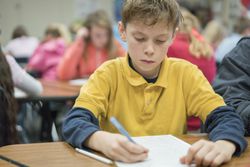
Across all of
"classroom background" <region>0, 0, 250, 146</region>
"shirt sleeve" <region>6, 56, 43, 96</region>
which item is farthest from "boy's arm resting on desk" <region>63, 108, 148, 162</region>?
"classroom background" <region>0, 0, 250, 146</region>

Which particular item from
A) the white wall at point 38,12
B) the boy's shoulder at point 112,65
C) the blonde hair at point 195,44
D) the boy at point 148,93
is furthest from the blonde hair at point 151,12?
the white wall at point 38,12

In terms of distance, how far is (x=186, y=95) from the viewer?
143 centimetres

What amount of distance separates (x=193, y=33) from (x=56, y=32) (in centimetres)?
320

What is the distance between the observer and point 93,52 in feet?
12.5

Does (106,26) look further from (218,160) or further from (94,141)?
(218,160)

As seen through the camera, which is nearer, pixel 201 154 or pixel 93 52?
pixel 201 154

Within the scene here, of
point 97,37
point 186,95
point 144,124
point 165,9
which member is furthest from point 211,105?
point 97,37

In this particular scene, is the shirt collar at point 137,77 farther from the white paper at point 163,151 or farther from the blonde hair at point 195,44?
the blonde hair at point 195,44

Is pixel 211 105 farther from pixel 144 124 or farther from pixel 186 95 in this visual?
pixel 144 124

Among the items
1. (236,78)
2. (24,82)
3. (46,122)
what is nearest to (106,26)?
(46,122)

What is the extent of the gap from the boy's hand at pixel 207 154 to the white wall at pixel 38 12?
826 centimetres

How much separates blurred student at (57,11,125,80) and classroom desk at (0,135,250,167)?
253 cm

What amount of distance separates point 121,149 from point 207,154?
0.71ft

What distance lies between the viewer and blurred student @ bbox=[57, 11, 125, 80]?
3.71 meters
